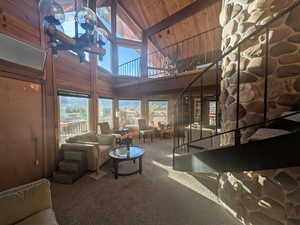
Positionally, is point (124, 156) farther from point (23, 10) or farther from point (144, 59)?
point (144, 59)

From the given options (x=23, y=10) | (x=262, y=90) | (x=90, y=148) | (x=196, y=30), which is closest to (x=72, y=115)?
(x=90, y=148)

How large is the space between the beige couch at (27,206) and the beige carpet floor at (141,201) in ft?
2.29

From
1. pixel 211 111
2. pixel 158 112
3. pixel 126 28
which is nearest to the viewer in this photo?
pixel 126 28

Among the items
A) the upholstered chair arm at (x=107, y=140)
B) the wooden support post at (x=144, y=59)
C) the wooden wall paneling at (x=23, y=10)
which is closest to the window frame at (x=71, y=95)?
the upholstered chair arm at (x=107, y=140)

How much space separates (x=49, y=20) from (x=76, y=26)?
29cm

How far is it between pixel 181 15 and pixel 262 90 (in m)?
4.82

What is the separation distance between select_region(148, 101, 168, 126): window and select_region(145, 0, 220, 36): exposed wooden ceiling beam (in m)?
3.29

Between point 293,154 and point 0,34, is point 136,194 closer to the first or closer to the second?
point 293,154

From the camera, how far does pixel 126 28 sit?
651 cm

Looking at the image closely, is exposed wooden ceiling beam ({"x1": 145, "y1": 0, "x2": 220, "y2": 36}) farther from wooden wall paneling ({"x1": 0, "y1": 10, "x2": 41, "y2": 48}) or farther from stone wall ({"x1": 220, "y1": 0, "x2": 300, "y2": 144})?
wooden wall paneling ({"x1": 0, "y1": 10, "x2": 41, "y2": 48})

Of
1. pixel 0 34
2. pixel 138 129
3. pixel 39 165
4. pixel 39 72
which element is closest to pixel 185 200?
pixel 39 165

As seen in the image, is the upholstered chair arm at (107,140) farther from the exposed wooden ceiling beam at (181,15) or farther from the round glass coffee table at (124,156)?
the exposed wooden ceiling beam at (181,15)

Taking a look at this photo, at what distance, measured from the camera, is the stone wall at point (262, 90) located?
1.43 metres

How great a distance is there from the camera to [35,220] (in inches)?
48.1
